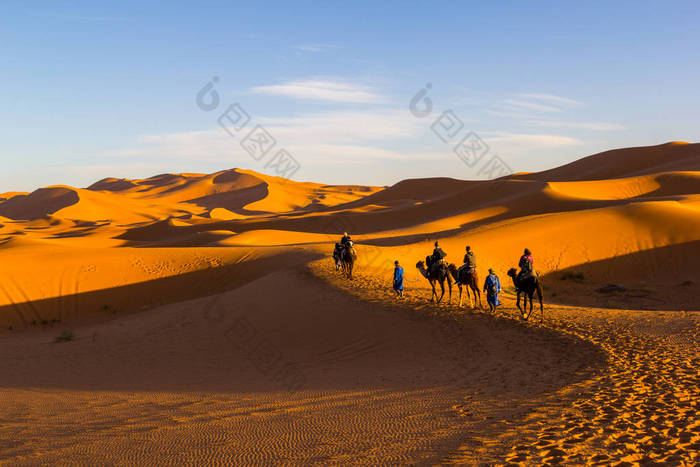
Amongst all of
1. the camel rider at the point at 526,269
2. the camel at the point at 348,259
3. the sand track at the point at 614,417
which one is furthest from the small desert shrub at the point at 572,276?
the sand track at the point at 614,417

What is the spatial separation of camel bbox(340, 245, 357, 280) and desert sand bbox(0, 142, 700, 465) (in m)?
0.39

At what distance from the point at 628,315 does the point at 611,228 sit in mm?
18976

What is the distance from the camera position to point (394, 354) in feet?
40.8

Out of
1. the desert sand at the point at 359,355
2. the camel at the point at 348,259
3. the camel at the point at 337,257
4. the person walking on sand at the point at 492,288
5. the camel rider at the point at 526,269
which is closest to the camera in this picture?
the desert sand at the point at 359,355

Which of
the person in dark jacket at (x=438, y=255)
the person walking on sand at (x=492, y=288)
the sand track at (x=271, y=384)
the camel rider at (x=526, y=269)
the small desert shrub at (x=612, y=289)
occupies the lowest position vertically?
the small desert shrub at (x=612, y=289)

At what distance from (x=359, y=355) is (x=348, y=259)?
7428 millimetres

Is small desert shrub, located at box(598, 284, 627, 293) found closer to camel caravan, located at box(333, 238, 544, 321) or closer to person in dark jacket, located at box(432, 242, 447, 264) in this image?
camel caravan, located at box(333, 238, 544, 321)

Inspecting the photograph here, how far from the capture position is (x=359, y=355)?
12.7m

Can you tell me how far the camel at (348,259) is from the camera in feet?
64.8

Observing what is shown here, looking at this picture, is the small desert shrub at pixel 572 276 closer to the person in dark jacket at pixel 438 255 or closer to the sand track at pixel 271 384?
the person in dark jacket at pixel 438 255

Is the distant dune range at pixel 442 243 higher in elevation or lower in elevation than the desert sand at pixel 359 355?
higher

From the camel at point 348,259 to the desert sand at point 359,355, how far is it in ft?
1.27

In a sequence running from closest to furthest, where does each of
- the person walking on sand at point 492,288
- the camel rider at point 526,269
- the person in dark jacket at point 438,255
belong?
1. the camel rider at point 526,269
2. the person walking on sand at point 492,288
3. the person in dark jacket at point 438,255

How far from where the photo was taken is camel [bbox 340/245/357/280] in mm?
19750
